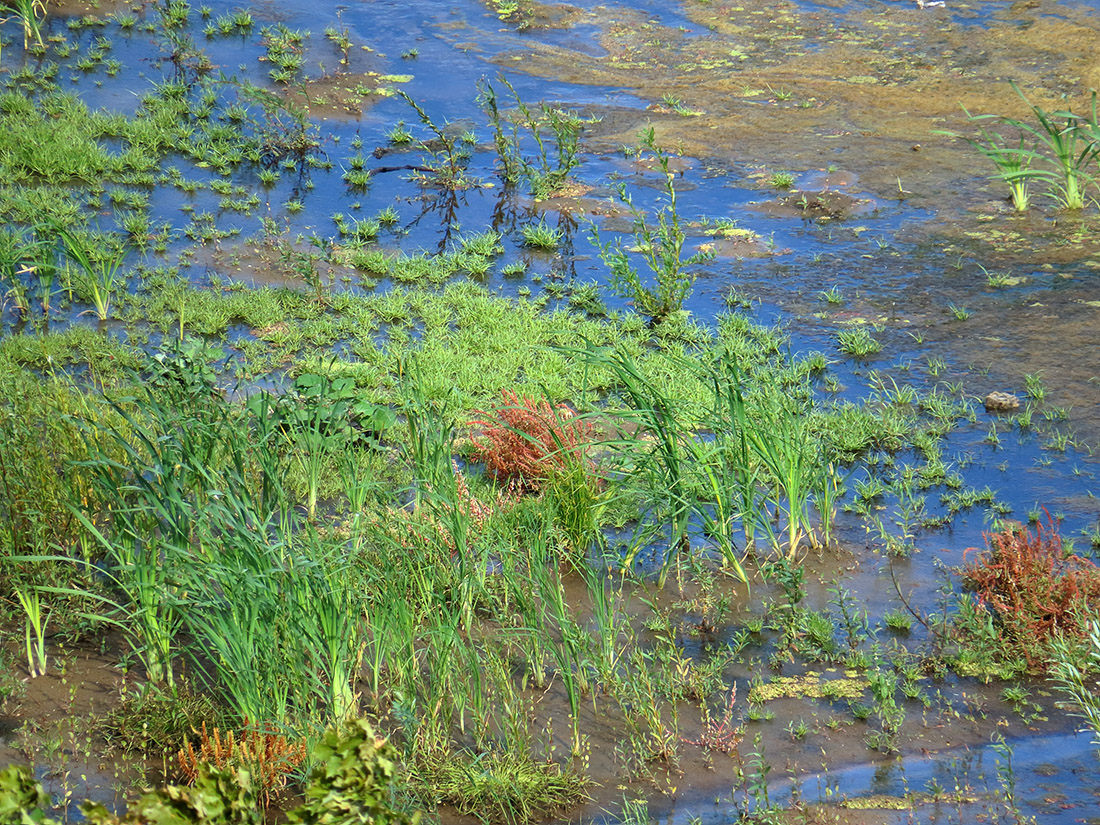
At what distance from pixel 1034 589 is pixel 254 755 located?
281 centimetres

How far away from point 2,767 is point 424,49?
368 inches

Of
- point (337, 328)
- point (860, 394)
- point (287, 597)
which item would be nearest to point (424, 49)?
point (337, 328)

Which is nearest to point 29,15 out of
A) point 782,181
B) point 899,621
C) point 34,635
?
point 782,181

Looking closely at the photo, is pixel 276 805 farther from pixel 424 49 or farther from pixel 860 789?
pixel 424 49

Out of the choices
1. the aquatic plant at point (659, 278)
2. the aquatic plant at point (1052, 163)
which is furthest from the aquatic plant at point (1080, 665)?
the aquatic plant at point (1052, 163)

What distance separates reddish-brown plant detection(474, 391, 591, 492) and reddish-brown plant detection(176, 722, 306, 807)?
67.6 inches

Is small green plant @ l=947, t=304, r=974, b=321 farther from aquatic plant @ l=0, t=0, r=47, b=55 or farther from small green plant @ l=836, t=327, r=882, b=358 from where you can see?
aquatic plant @ l=0, t=0, r=47, b=55

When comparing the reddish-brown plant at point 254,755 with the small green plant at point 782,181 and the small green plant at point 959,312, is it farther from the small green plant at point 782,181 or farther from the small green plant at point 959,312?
the small green plant at point 782,181

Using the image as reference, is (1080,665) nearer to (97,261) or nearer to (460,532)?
(460,532)

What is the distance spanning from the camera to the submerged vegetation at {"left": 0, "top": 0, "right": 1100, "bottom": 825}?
345 cm

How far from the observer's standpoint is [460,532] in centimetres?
393

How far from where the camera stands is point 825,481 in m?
4.48

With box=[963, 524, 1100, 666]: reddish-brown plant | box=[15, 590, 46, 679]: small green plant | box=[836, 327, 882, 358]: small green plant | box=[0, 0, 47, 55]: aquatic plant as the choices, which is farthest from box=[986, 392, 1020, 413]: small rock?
box=[0, 0, 47, 55]: aquatic plant

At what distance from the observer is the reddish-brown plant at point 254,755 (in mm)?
3332
